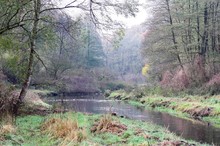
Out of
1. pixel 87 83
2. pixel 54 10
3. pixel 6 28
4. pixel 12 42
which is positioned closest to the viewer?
pixel 6 28

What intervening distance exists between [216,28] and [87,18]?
19.3 m

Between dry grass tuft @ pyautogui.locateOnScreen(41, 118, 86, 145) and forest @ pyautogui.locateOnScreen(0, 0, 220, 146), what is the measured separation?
3 cm

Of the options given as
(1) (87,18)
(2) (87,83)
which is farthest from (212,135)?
(2) (87,83)

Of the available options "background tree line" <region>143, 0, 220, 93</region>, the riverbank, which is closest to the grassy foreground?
the riverbank

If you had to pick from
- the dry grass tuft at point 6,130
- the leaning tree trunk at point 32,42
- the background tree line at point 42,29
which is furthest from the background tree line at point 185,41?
the dry grass tuft at point 6,130

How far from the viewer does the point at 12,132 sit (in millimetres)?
9828

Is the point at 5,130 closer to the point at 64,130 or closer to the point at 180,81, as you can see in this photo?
the point at 64,130

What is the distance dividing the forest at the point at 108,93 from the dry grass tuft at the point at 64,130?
0.03 meters

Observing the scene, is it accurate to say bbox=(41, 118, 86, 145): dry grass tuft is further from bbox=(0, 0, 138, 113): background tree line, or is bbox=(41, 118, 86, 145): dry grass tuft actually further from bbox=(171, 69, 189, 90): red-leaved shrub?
bbox=(171, 69, 189, 90): red-leaved shrub

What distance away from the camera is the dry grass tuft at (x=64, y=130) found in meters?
9.74

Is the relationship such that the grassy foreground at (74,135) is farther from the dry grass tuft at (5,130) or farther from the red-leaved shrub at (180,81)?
the red-leaved shrub at (180,81)

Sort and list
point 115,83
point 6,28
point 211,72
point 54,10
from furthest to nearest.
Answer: point 115,83 < point 211,72 < point 54,10 < point 6,28

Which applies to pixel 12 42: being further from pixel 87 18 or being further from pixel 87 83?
pixel 87 83

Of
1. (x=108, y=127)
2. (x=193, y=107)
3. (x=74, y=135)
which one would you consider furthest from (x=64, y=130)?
(x=193, y=107)
